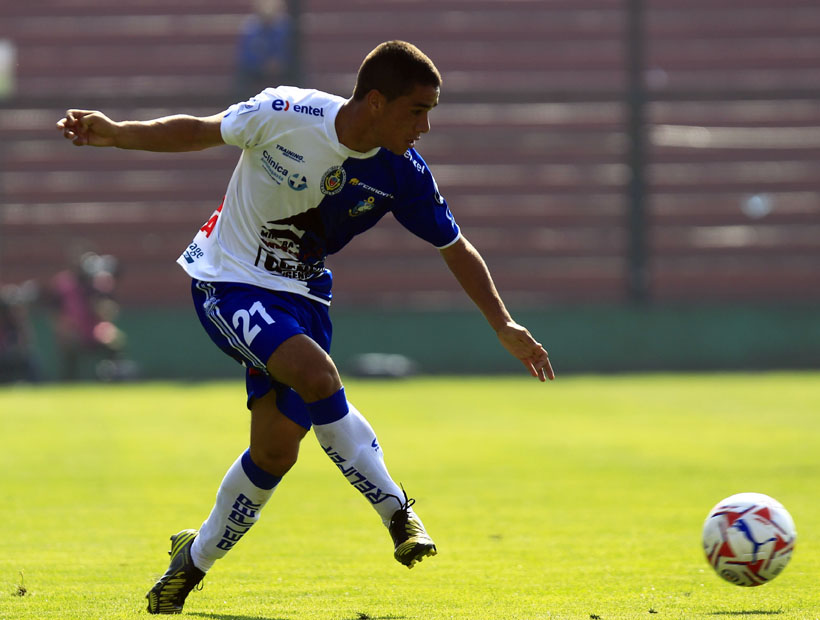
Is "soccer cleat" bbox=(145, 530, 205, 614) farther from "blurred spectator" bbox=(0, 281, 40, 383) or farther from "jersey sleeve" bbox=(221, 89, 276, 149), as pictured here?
"blurred spectator" bbox=(0, 281, 40, 383)

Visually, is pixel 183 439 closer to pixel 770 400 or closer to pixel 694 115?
pixel 770 400

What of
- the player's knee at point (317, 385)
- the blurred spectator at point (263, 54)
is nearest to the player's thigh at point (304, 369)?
the player's knee at point (317, 385)

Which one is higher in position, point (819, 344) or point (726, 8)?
point (726, 8)

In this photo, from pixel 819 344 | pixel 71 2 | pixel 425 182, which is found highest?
pixel 71 2

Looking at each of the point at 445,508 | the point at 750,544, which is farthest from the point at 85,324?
the point at 750,544

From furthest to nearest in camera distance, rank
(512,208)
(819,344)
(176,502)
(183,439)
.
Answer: (512,208) → (819,344) → (183,439) → (176,502)

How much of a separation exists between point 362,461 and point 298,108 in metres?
1.40

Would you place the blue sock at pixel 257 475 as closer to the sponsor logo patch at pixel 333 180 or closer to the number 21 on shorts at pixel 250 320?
the number 21 on shorts at pixel 250 320

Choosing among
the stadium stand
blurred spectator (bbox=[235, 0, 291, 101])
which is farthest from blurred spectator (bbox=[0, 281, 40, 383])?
blurred spectator (bbox=[235, 0, 291, 101])

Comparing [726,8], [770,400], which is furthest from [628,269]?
[770,400]

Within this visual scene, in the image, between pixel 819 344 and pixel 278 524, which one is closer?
pixel 278 524

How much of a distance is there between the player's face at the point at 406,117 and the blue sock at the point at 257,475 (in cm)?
135

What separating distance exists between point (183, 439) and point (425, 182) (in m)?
7.10

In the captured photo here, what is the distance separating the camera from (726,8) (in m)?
26.6
